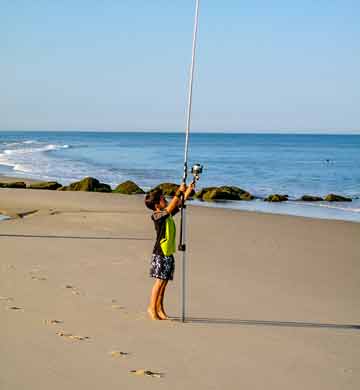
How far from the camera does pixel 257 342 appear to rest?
6188 millimetres

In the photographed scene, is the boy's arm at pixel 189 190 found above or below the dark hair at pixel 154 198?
above

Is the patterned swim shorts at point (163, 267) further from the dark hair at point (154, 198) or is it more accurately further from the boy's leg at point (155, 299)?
the dark hair at point (154, 198)

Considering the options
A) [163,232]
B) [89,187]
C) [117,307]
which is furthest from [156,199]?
[89,187]

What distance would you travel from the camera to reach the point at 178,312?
737 centimetres

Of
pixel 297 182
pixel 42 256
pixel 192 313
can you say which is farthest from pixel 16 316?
pixel 297 182

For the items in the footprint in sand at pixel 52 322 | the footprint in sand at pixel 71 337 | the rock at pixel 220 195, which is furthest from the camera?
the rock at pixel 220 195

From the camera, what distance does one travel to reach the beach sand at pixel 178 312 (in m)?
5.13

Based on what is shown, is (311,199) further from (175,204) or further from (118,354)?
(118,354)

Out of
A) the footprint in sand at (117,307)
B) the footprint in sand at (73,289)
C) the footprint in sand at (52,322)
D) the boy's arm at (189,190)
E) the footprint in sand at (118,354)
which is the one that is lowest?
the footprint in sand at (73,289)

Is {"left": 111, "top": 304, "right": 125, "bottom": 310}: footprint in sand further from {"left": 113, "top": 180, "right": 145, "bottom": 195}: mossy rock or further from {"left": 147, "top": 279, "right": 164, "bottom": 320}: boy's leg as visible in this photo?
{"left": 113, "top": 180, "right": 145, "bottom": 195}: mossy rock

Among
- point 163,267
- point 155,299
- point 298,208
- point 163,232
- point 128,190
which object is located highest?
point 163,232

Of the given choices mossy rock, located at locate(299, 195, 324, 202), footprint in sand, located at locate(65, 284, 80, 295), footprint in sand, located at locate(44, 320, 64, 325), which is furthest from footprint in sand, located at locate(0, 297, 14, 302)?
mossy rock, located at locate(299, 195, 324, 202)

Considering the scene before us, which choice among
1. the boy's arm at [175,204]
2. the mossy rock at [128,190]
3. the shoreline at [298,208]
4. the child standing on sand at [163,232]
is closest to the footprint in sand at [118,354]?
the child standing on sand at [163,232]

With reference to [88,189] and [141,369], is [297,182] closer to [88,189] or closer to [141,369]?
[88,189]
